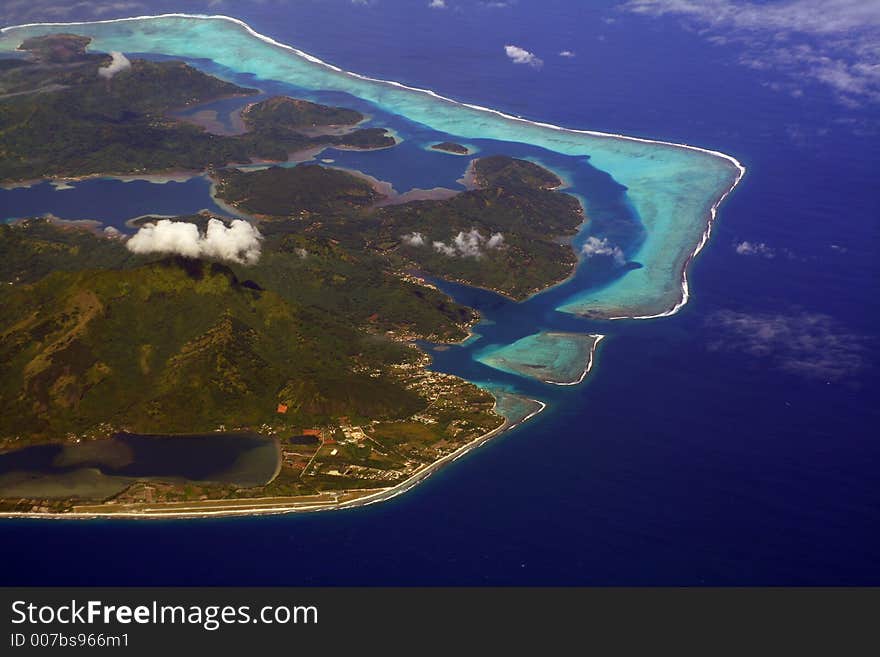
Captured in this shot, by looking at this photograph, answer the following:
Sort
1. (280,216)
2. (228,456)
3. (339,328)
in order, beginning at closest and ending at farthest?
(228,456), (339,328), (280,216)

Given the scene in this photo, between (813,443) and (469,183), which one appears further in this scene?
(469,183)

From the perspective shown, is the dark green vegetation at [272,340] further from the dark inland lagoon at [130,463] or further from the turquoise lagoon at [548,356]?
the turquoise lagoon at [548,356]

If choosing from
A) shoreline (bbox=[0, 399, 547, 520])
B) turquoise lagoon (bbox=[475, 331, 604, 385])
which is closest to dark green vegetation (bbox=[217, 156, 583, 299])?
turquoise lagoon (bbox=[475, 331, 604, 385])

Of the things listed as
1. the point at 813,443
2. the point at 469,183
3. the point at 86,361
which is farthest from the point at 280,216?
the point at 813,443

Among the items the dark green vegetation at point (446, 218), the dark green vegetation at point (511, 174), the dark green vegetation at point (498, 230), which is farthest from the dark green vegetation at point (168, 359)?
the dark green vegetation at point (511, 174)

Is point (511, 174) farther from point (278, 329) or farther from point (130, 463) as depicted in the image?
point (130, 463)

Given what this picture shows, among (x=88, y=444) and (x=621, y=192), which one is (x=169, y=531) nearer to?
(x=88, y=444)
